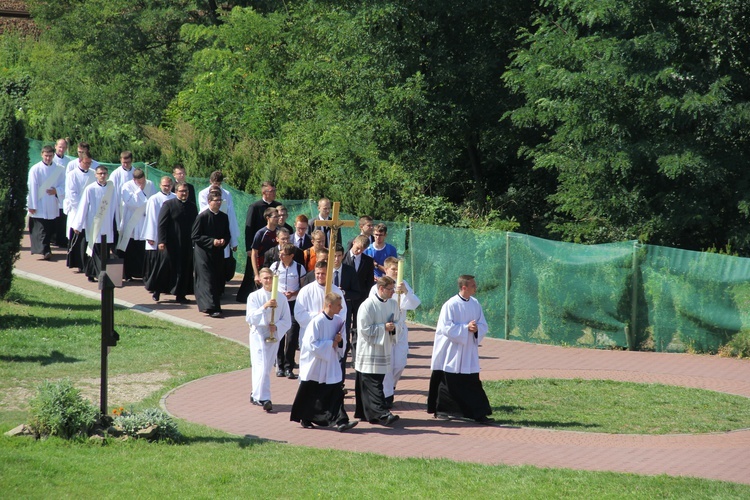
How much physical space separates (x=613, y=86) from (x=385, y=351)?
384 inches

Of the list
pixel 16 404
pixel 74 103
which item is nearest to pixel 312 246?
pixel 16 404

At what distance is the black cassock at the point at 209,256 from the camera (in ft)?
56.0

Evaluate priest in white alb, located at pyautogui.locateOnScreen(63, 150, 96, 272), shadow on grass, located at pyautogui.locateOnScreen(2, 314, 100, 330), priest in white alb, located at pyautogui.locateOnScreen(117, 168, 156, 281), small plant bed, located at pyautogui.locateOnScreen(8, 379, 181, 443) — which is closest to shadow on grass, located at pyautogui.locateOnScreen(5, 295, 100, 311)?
shadow on grass, located at pyautogui.locateOnScreen(2, 314, 100, 330)

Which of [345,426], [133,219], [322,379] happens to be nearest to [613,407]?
[345,426]

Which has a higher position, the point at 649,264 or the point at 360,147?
the point at 360,147

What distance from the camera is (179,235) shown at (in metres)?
17.9

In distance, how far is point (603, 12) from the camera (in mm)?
19031

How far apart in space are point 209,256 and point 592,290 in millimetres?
6041

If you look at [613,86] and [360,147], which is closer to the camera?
[613,86]

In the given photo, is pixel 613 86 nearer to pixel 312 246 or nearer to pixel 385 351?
pixel 312 246

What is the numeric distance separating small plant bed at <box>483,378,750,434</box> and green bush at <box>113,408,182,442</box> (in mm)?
3791

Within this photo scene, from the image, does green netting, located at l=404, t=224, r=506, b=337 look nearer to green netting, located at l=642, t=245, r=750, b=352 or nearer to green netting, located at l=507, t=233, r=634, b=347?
green netting, located at l=507, t=233, r=634, b=347

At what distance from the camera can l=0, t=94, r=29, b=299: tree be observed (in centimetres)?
1612

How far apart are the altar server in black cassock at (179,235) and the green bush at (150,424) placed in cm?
765
